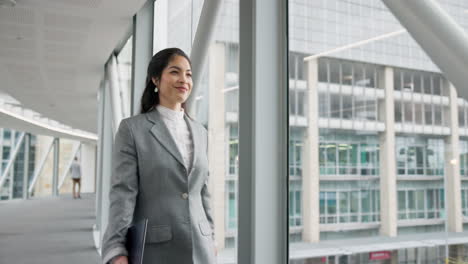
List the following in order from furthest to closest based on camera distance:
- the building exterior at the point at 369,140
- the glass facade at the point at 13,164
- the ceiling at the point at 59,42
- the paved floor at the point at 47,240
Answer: the glass facade at the point at 13,164
the paved floor at the point at 47,240
the ceiling at the point at 59,42
the building exterior at the point at 369,140

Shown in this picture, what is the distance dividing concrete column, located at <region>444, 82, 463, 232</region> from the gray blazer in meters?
0.93

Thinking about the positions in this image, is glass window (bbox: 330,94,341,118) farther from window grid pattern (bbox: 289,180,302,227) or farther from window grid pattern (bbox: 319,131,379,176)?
window grid pattern (bbox: 289,180,302,227)

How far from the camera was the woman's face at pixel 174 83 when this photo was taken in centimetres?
182

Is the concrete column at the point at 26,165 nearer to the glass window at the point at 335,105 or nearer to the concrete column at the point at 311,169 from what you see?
the concrete column at the point at 311,169

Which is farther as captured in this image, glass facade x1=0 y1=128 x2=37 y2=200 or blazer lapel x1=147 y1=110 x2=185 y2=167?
glass facade x1=0 y1=128 x2=37 y2=200

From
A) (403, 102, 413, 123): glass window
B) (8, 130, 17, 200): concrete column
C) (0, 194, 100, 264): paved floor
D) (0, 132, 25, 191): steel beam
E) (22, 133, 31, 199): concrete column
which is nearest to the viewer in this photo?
(403, 102, 413, 123): glass window

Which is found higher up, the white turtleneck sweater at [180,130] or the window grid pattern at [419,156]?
the white turtleneck sweater at [180,130]

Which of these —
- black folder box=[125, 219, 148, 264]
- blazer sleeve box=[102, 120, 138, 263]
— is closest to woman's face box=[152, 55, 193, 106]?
blazer sleeve box=[102, 120, 138, 263]

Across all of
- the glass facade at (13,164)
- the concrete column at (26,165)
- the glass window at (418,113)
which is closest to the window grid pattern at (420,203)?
the glass window at (418,113)

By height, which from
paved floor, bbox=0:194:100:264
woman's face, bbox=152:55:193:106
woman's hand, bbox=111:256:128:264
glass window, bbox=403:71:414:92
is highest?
woman's face, bbox=152:55:193:106

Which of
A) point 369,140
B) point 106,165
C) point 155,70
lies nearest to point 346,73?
point 369,140

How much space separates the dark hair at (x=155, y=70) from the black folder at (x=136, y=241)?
0.55m

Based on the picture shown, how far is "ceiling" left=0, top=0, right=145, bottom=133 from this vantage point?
4.80 m

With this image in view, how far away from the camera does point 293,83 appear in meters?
2.09
